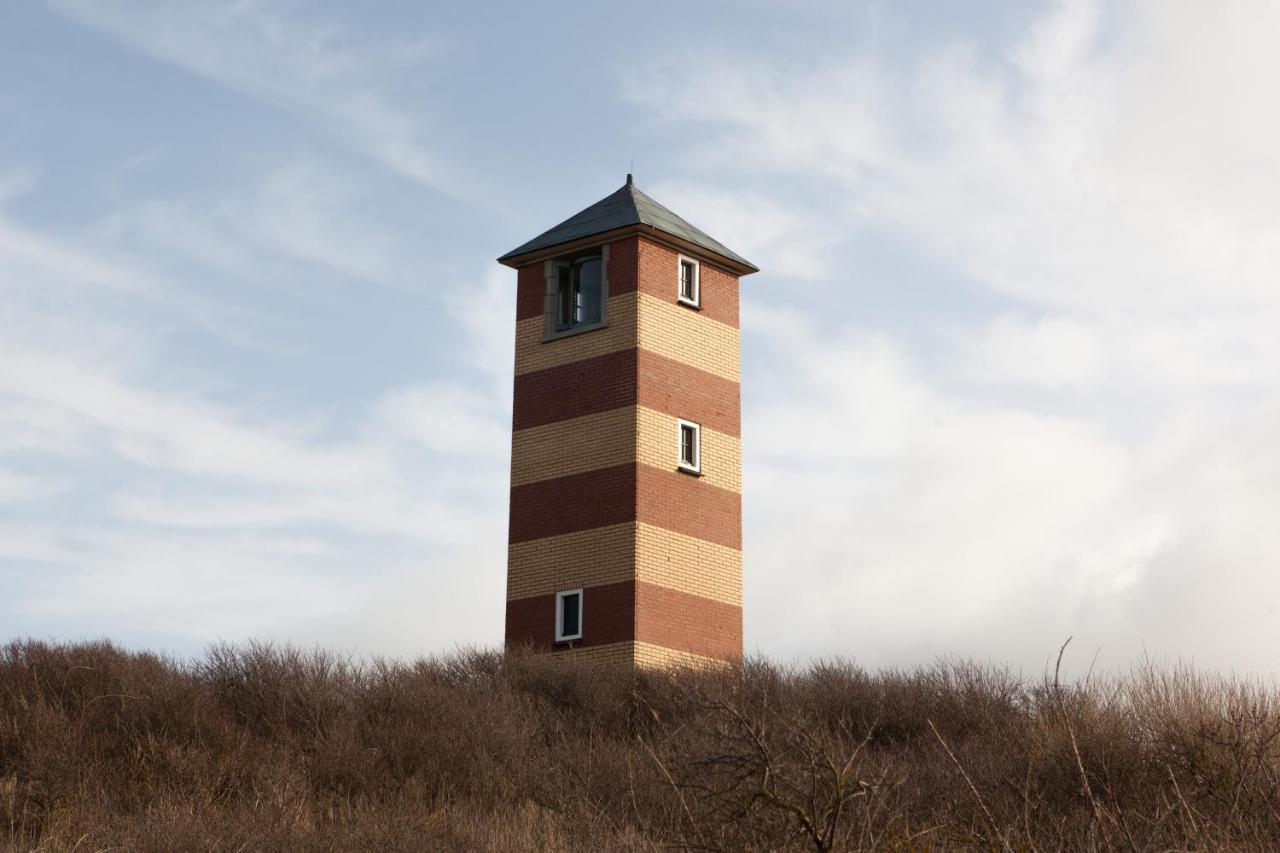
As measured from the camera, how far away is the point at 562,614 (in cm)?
2670

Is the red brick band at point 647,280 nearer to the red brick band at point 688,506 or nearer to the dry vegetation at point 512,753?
the red brick band at point 688,506

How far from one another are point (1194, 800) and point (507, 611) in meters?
14.6

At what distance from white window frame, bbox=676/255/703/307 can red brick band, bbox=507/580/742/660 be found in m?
5.81

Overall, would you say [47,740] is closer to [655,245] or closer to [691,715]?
[691,715]

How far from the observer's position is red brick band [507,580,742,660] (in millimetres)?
25734

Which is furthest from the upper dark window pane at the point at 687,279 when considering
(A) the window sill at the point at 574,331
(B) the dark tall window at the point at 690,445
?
(B) the dark tall window at the point at 690,445

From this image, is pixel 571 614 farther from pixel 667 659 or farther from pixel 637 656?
pixel 667 659

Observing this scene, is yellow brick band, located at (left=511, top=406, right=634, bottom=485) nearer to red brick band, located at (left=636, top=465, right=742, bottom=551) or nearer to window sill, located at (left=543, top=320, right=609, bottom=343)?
red brick band, located at (left=636, top=465, right=742, bottom=551)

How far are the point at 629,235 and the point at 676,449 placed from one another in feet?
13.9

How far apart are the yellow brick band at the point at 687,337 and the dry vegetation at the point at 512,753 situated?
6.47 metres

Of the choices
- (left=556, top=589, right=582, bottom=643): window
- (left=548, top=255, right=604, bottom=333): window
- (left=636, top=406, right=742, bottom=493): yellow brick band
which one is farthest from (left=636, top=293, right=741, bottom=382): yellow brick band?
(left=556, top=589, right=582, bottom=643): window

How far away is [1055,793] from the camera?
17.0m

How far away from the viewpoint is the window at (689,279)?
29031mm

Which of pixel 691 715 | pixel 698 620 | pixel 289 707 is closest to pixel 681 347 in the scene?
pixel 698 620
